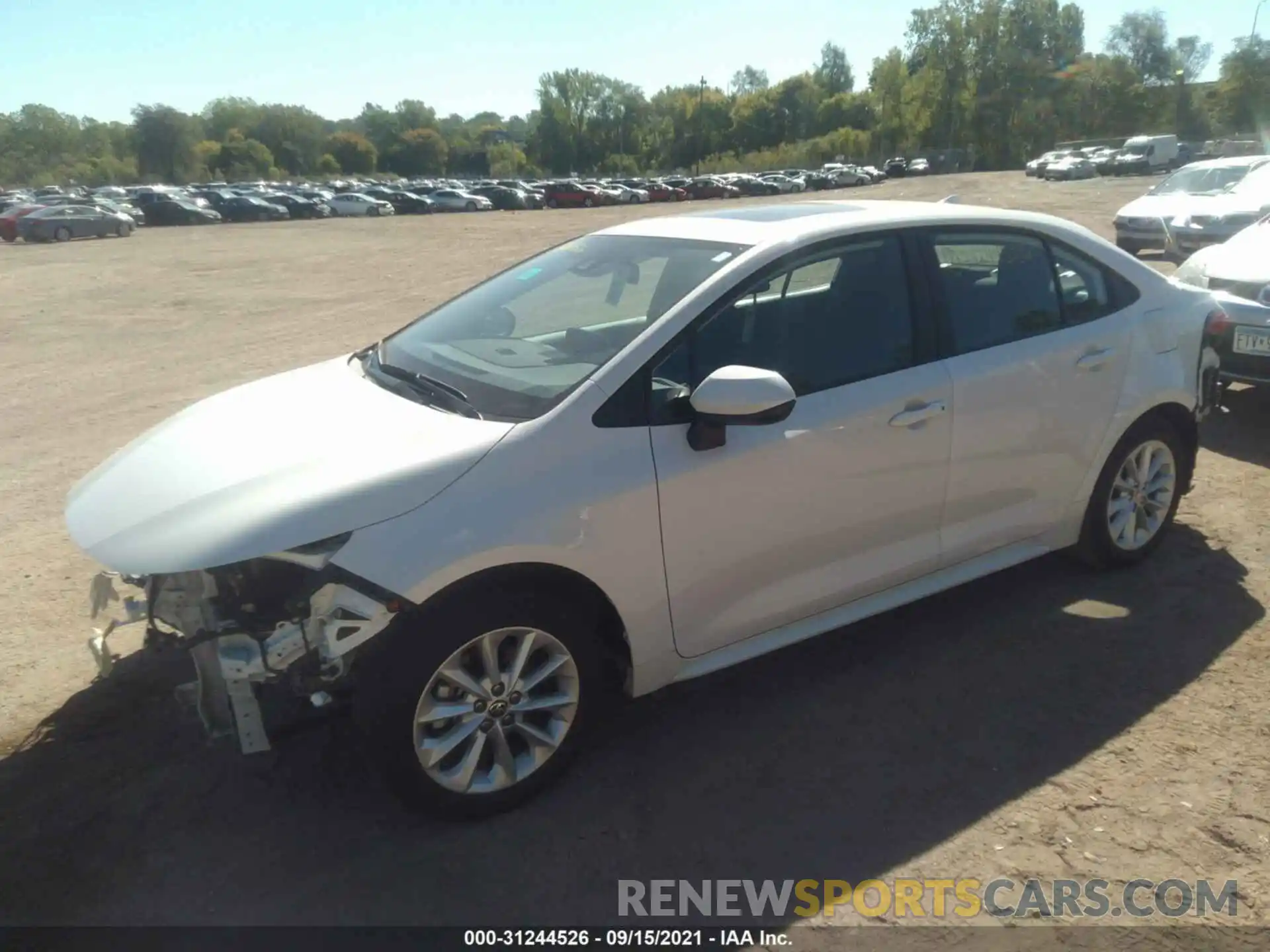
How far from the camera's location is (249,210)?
165ft

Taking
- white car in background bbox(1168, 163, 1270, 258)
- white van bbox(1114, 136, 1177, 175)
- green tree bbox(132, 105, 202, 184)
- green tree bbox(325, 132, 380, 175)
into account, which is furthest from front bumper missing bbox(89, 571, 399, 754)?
green tree bbox(325, 132, 380, 175)

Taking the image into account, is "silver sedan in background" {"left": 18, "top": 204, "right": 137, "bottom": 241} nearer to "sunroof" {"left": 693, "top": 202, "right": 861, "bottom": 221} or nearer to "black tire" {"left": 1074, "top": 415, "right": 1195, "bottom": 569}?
"sunroof" {"left": 693, "top": 202, "right": 861, "bottom": 221}

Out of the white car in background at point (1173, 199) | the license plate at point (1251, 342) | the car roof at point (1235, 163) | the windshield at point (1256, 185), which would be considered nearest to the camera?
the license plate at point (1251, 342)

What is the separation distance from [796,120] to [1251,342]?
129095mm

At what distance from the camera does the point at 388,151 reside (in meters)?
132

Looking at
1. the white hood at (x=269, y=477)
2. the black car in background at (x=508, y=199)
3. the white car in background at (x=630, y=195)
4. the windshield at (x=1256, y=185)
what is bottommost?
the white car in background at (x=630, y=195)

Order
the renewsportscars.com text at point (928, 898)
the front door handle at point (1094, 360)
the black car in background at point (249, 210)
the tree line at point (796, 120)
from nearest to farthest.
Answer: the renewsportscars.com text at point (928, 898) → the front door handle at point (1094, 360) → the black car in background at point (249, 210) → the tree line at point (796, 120)

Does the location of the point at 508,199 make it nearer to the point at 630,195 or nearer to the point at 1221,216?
the point at 630,195

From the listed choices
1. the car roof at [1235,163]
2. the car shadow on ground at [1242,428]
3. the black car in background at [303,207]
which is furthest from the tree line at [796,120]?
the car shadow on ground at [1242,428]

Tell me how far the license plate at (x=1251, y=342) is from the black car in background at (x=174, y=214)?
47.5 m

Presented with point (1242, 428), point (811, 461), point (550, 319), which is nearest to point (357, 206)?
point (1242, 428)

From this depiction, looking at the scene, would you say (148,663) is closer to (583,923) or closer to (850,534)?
(583,923)

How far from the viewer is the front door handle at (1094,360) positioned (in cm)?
430

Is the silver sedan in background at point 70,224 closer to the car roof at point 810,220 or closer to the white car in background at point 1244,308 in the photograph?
the car roof at point 810,220
